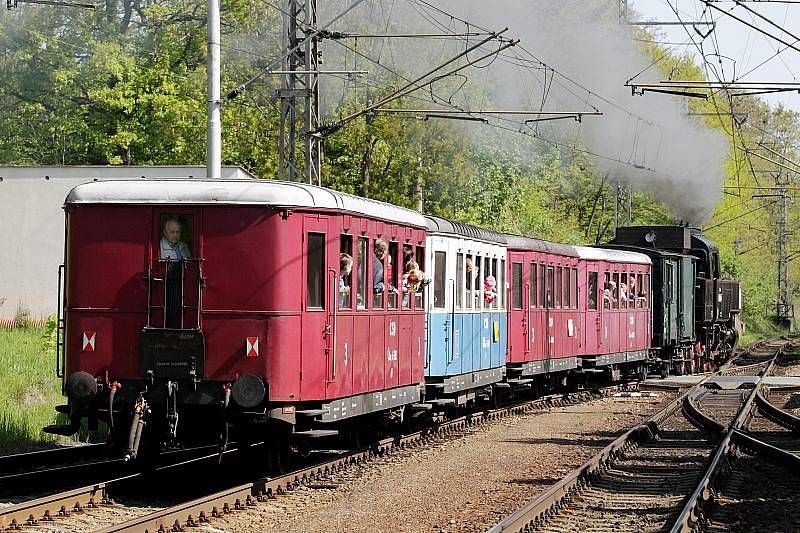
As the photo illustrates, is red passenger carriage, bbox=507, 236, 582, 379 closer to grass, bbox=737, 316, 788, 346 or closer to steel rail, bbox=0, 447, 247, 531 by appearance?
steel rail, bbox=0, 447, 247, 531

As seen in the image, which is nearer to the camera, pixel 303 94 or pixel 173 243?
pixel 173 243

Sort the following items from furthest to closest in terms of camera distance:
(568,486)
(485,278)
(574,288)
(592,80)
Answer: (592,80)
(574,288)
(485,278)
(568,486)

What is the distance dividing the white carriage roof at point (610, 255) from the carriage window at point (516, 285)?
16.1 ft

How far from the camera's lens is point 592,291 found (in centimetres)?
2970

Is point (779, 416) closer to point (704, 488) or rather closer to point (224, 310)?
point (704, 488)

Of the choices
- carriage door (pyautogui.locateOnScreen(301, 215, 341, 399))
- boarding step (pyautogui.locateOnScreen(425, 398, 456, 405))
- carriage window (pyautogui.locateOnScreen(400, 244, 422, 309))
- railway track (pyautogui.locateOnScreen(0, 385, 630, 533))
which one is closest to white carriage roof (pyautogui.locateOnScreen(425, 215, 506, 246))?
carriage window (pyautogui.locateOnScreen(400, 244, 422, 309))

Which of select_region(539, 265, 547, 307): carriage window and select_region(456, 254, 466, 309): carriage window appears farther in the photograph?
select_region(539, 265, 547, 307): carriage window

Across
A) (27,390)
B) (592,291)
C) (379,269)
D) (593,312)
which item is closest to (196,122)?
(592,291)

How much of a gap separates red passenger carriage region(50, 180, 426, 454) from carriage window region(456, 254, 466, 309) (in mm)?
6526

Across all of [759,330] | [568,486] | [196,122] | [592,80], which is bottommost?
[568,486]

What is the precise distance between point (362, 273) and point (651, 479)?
401cm

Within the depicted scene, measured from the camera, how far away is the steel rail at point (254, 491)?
34.0ft

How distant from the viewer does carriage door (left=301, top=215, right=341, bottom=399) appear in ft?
41.7

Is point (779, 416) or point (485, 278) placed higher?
point (485, 278)
